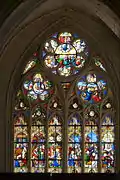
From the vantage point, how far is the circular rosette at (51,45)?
16.1 m

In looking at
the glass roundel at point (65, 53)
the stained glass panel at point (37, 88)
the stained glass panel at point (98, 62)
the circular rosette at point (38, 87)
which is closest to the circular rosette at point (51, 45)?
the glass roundel at point (65, 53)

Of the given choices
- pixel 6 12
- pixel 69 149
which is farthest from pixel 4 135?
pixel 6 12

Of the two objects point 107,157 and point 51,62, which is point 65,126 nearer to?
point 107,157

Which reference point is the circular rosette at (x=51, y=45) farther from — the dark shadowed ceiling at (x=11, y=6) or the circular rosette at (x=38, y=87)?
the dark shadowed ceiling at (x=11, y=6)

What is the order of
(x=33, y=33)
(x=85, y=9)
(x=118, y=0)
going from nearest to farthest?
(x=118, y=0), (x=85, y=9), (x=33, y=33)

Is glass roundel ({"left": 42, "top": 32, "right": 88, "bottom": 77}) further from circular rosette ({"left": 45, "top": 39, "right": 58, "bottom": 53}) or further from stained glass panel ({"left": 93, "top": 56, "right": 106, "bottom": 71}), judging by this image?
stained glass panel ({"left": 93, "top": 56, "right": 106, "bottom": 71})

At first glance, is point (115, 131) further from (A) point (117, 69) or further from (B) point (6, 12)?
(B) point (6, 12)

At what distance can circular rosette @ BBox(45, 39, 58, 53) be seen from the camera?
16062 mm

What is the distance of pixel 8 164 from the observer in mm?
15250

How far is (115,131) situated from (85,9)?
320cm

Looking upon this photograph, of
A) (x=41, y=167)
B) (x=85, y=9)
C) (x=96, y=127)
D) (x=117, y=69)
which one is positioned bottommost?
(x=41, y=167)

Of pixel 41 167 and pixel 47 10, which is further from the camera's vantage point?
pixel 41 167

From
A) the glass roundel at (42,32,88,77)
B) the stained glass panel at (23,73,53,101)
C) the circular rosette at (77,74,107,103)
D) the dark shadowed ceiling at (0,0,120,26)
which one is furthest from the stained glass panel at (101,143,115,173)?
the dark shadowed ceiling at (0,0,120,26)

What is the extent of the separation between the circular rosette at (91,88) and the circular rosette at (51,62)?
2.60ft
